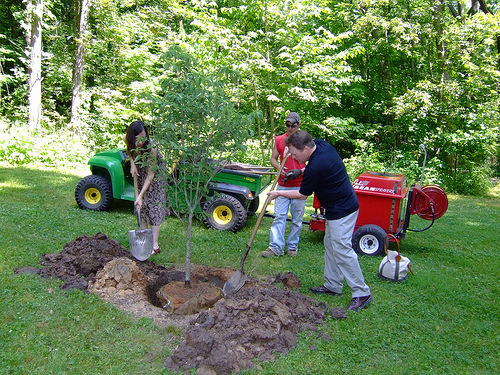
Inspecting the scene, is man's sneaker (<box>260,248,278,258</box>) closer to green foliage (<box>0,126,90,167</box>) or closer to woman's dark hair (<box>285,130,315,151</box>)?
woman's dark hair (<box>285,130,315,151</box>)

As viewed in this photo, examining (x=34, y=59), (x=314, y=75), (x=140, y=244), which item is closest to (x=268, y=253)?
(x=140, y=244)

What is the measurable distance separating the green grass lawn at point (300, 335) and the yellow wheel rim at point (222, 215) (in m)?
0.28

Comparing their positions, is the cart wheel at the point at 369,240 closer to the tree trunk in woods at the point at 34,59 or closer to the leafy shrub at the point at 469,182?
the leafy shrub at the point at 469,182

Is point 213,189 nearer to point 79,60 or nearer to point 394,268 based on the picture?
point 394,268

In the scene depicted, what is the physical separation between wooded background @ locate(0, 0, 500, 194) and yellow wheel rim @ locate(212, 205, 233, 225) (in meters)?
4.09

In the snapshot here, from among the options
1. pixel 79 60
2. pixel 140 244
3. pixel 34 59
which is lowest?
pixel 140 244

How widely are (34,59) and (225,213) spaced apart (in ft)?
36.9

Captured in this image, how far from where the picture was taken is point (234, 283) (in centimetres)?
424

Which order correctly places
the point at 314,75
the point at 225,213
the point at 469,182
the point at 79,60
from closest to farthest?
the point at 225,213 → the point at 314,75 → the point at 469,182 → the point at 79,60

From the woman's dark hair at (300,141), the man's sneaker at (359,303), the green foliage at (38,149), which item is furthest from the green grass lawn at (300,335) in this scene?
the green foliage at (38,149)

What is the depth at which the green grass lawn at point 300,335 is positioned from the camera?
3.07 metres

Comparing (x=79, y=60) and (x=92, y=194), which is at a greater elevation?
(x=79, y=60)

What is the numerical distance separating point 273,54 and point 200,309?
29.3 ft

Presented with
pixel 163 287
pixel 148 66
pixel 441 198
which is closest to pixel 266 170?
pixel 441 198
